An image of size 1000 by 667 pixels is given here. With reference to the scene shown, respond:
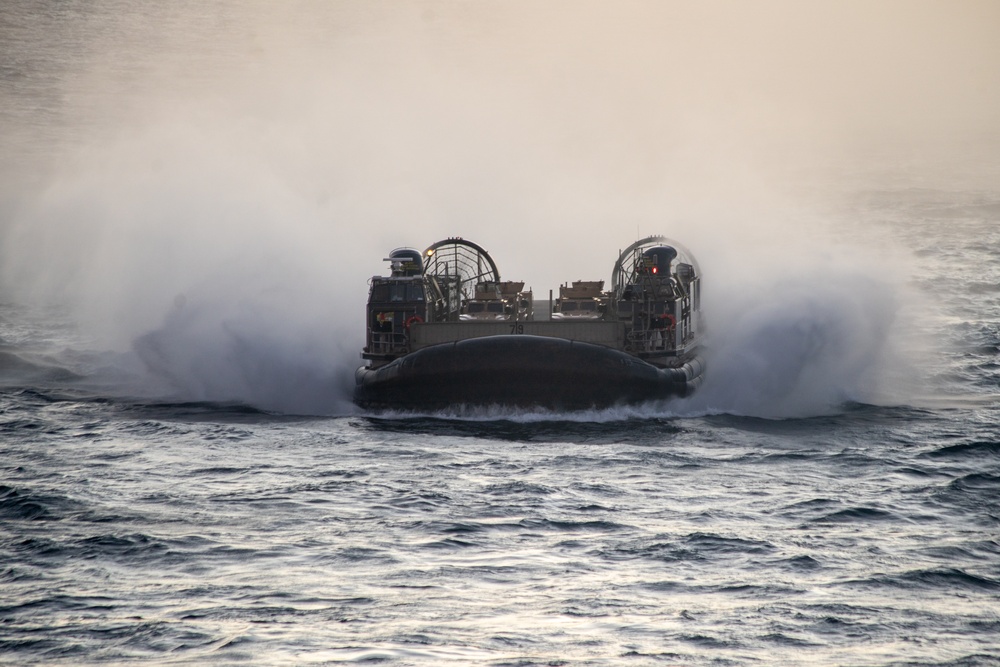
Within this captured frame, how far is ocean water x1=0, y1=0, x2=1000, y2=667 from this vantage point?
38.4 ft

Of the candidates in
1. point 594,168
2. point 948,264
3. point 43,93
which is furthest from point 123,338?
point 43,93

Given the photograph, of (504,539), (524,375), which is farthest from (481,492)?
(524,375)

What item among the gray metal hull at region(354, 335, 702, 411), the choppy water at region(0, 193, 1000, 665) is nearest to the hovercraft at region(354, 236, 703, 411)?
the gray metal hull at region(354, 335, 702, 411)

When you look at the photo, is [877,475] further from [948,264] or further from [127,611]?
[948,264]

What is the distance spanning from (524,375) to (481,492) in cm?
539

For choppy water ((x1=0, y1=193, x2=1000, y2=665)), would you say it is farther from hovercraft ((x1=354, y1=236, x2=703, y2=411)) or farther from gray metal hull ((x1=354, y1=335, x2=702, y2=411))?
hovercraft ((x1=354, y1=236, x2=703, y2=411))

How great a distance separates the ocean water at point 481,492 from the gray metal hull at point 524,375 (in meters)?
0.37

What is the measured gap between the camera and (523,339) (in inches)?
884

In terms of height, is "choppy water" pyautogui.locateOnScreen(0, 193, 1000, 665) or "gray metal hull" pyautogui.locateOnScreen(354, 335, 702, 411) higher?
"gray metal hull" pyautogui.locateOnScreen(354, 335, 702, 411)

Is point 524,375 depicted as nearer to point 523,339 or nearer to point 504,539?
point 523,339

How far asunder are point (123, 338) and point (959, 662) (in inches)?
1057

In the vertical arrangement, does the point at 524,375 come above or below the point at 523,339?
below

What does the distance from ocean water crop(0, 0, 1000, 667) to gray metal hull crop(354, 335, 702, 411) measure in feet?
1.20

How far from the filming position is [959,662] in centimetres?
1091
